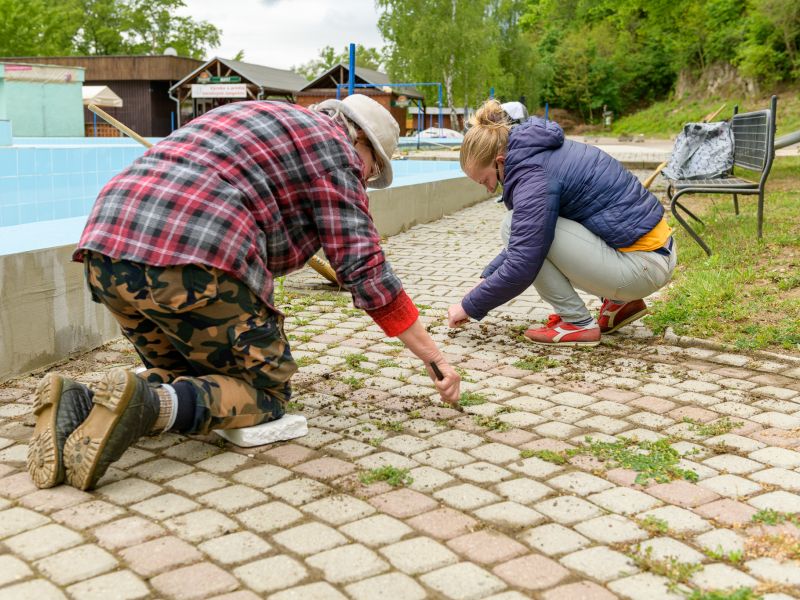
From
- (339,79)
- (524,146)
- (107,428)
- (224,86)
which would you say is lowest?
(107,428)

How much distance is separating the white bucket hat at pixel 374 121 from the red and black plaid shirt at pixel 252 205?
0.09 meters

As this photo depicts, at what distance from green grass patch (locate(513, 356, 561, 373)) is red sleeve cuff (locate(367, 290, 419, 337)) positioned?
1.35 meters

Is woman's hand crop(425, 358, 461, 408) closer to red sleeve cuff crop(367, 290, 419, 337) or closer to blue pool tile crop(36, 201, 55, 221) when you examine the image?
red sleeve cuff crop(367, 290, 419, 337)

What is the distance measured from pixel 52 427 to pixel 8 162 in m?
10.7

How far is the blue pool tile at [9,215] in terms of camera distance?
1058 cm

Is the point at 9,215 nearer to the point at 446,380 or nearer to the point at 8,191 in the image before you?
the point at 8,191

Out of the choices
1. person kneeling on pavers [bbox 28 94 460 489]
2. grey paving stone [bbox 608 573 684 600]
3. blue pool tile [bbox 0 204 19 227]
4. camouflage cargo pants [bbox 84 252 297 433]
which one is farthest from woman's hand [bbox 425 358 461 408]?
blue pool tile [bbox 0 204 19 227]

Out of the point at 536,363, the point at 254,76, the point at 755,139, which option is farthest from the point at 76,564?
the point at 254,76

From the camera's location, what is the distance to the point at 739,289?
5312 millimetres

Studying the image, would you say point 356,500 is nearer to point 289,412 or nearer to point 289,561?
point 289,561

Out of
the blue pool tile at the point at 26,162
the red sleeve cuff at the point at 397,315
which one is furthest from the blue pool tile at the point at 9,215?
the red sleeve cuff at the point at 397,315

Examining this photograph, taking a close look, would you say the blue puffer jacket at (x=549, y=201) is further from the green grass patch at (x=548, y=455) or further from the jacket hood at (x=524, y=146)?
the green grass patch at (x=548, y=455)

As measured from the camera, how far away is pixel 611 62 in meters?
58.3

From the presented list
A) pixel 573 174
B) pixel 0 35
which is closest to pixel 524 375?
pixel 573 174
